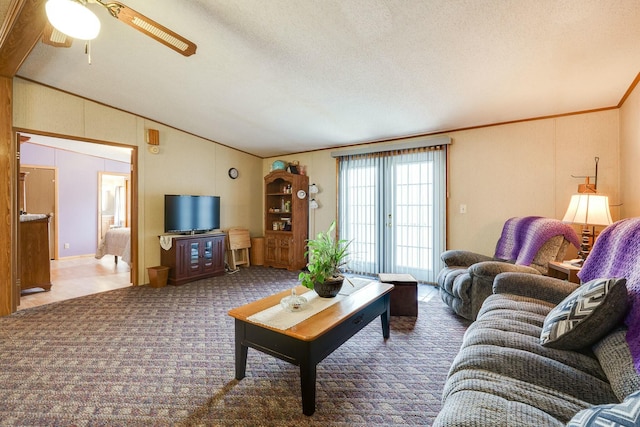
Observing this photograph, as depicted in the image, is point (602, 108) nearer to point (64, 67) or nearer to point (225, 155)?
point (225, 155)

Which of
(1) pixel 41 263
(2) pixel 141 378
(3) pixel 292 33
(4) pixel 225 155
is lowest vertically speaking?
(2) pixel 141 378

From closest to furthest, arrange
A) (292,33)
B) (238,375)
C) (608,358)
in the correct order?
(608,358) < (238,375) < (292,33)

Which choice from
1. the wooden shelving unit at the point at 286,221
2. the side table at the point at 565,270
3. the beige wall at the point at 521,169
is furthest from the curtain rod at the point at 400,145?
the side table at the point at 565,270

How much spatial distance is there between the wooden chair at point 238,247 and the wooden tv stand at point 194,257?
1.24ft

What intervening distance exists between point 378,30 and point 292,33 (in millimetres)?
688

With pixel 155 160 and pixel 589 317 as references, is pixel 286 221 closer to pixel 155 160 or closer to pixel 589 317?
pixel 155 160

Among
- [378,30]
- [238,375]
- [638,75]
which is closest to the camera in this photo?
[238,375]

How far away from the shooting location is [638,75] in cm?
251

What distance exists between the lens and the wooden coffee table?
1.61 m

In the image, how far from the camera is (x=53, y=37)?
2080 millimetres

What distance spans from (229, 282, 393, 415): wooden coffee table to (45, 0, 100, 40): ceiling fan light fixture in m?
1.96

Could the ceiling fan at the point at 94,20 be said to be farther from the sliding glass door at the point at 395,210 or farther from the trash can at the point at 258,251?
the trash can at the point at 258,251

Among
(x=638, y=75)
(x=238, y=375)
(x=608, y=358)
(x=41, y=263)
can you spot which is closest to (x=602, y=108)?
(x=638, y=75)

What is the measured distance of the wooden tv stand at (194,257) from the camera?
4328 mm
